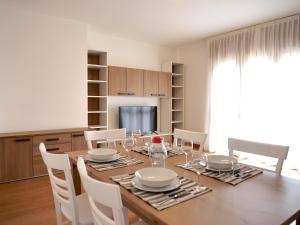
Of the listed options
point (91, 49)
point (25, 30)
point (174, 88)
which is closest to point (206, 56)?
point (174, 88)

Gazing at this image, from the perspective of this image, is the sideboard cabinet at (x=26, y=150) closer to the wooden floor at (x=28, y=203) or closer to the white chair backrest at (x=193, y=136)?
the wooden floor at (x=28, y=203)

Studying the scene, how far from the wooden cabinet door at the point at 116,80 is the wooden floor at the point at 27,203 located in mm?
2059

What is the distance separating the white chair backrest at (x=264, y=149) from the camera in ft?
4.95

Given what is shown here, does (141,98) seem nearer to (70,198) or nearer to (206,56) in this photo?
(206,56)

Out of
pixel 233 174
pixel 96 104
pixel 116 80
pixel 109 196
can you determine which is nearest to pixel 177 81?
pixel 116 80

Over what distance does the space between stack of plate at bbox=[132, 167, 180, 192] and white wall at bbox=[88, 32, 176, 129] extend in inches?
145

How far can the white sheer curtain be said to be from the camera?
3.66 meters

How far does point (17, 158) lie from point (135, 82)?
2641 mm

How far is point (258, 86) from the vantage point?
4.12 m

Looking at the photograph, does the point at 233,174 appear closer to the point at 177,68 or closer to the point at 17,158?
the point at 17,158

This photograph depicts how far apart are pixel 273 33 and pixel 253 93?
1112mm

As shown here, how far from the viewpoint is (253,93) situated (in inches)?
165

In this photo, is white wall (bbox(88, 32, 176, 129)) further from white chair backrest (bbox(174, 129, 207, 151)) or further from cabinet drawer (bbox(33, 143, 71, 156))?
white chair backrest (bbox(174, 129, 207, 151))

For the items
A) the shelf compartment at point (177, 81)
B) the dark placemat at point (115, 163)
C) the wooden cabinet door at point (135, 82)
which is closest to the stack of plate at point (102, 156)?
the dark placemat at point (115, 163)
